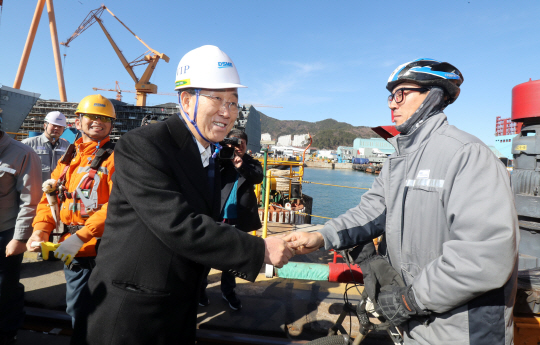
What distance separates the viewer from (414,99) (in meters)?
1.74

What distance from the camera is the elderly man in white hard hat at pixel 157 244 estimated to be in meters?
1.29

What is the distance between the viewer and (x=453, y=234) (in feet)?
4.42

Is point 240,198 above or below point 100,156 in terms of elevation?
below

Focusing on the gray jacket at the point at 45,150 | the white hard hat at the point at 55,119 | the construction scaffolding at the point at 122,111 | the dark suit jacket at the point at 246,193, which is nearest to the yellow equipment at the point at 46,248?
the dark suit jacket at the point at 246,193

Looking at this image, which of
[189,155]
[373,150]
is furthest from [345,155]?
[189,155]

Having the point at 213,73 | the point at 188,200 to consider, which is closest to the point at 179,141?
the point at 188,200

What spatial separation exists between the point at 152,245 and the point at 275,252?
678 millimetres

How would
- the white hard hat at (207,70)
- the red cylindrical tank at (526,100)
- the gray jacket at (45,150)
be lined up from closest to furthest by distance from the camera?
the white hard hat at (207,70)
the red cylindrical tank at (526,100)
the gray jacket at (45,150)

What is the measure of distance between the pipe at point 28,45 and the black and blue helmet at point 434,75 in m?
48.3

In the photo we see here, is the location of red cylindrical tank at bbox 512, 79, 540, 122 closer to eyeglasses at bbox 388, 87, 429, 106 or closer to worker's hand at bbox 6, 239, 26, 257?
eyeglasses at bbox 388, 87, 429, 106

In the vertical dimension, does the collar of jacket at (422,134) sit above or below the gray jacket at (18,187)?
above

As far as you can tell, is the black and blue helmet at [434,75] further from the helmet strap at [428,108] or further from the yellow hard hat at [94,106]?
the yellow hard hat at [94,106]

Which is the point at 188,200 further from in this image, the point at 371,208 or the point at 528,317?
the point at 528,317

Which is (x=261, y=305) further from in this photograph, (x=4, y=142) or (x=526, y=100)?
(x=526, y=100)
